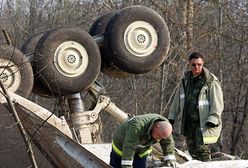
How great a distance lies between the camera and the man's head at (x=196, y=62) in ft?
23.0

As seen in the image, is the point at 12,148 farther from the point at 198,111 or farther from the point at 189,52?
the point at 189,52

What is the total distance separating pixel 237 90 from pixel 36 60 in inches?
332

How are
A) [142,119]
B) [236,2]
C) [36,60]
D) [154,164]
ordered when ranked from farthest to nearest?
1. [236,2]
2. [36,60]
3. [154,164]
4. [142,119]

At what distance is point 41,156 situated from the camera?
20.6 feet

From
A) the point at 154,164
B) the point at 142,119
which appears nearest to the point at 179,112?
the point at 154,164

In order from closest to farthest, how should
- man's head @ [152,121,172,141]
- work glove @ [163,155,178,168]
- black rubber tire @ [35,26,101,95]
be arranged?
man's head @ [152,121,172,141]
work glove @ [163,155,178,168]
black rubber tire @ [35,26,101,95]

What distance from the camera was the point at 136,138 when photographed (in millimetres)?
6000

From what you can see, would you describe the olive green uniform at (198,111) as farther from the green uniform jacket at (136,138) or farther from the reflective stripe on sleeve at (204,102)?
the green uniform jacket at (136,138)

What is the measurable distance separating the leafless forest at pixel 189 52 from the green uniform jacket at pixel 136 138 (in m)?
6.06

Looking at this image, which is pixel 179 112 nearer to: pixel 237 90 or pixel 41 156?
pixel 41 156

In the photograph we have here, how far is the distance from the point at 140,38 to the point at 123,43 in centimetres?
24

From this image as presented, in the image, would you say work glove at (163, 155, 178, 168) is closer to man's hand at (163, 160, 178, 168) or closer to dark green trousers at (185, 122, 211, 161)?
man's hand at (163, 160, 178, 168)

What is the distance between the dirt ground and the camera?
630cm

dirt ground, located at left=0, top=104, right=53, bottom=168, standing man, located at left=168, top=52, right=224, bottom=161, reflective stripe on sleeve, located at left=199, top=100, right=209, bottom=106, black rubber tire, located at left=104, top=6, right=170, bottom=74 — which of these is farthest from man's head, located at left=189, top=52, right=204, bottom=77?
dirt ground, located at left=0, top=104, right=53, bottom=168
